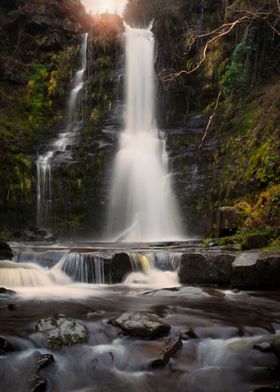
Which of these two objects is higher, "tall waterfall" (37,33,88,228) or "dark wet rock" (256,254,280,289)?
"tall waterfall" (37,33,88,228)

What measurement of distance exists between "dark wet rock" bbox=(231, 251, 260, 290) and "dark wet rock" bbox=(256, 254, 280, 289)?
93mm

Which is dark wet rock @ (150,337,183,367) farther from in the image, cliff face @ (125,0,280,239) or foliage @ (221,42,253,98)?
foliage @ (221,42,253,98)

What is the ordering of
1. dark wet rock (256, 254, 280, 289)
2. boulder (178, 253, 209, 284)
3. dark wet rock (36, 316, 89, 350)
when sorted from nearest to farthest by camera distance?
1. dark wet rock (36, 316, 89, 350)
2. dark wet rock (256, 254, 280, 289)
3. boulder (178, 253, 209, 284)

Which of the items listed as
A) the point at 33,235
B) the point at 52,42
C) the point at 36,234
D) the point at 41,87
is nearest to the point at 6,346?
the point at 33,235

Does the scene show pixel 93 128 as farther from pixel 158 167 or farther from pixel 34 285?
pixel 34 285

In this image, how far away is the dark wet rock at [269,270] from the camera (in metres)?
7.25

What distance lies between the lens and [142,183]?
17.1m

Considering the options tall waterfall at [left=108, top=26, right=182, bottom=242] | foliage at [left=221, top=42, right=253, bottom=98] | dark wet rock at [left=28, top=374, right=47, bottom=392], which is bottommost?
dark wet rock at [left=28, top=374, right=47, bottom=392]

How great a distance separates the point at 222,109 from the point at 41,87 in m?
10.1

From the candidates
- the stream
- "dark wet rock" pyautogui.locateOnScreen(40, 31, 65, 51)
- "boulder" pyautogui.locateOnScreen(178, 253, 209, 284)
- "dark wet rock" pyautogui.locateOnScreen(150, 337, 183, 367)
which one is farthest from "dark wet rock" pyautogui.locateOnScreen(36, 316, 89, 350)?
"dark wet rock" pyautogui.locateOnScreen(40, 31, 65, 51)

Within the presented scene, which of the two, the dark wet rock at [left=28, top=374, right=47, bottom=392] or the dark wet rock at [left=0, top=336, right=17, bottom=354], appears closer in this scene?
the dark wet rock at [left=28, top=374, right=47, bottom=392]

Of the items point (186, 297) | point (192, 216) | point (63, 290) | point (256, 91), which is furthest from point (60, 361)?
point (256, 91)

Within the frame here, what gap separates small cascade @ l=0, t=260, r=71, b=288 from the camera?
8.34 m

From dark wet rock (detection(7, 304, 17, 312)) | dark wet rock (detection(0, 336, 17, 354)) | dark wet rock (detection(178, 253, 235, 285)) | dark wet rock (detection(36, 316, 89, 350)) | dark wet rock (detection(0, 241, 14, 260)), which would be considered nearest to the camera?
dark wet rock (detection(0, 336, 17, 354))
